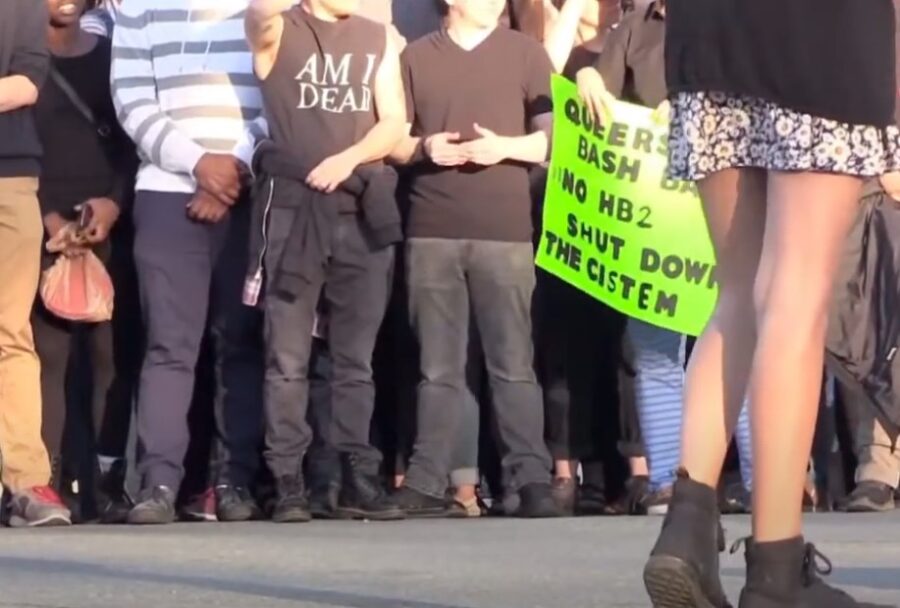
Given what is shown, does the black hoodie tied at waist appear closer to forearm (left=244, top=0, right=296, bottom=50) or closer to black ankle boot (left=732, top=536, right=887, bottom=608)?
forearm (left=244, top=0, right=296, bottom=50)

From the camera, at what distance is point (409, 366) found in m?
9.00

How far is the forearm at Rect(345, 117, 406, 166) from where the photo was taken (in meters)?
8.20

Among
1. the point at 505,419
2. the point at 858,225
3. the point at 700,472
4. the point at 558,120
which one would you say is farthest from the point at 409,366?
the point at 700,472

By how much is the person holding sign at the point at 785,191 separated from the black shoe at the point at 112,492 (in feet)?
15.5

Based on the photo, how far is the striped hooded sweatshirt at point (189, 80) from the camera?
8336mm

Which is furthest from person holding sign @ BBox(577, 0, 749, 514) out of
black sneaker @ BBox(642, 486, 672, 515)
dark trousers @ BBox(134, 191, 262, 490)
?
dark trousers @ BBox(134, 191, 262, 490)

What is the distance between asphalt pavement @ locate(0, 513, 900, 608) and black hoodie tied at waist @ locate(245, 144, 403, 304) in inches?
37.0

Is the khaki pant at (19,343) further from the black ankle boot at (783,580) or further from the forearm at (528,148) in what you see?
the black ankle boot at (783,580)

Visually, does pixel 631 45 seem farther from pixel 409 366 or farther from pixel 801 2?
pixel 801 2

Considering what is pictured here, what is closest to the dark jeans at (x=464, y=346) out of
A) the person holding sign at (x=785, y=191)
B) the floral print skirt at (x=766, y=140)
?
the floral print skirt at (x=766, y=140)

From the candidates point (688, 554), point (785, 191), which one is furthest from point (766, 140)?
point (688, 554)

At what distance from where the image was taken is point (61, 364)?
8.62m

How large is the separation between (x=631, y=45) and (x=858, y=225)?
1154mm

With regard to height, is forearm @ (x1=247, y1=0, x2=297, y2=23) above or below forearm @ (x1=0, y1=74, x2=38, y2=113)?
above
